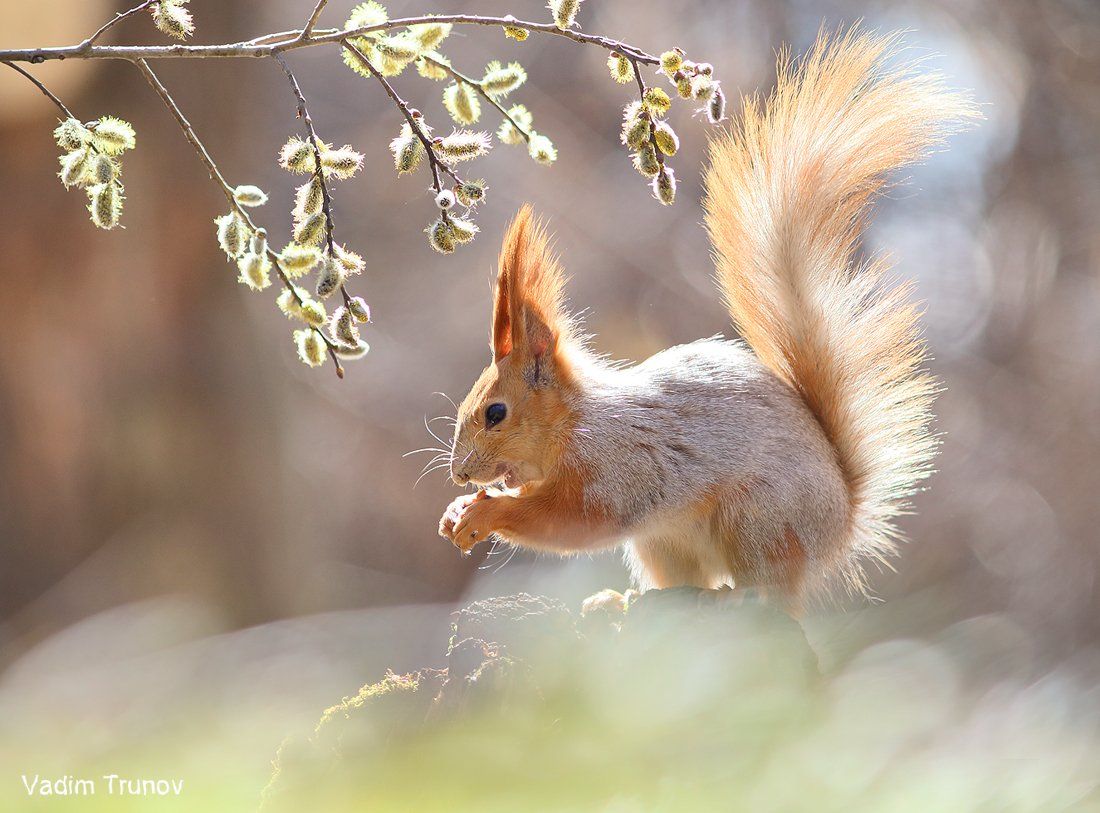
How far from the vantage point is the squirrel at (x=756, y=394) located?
0.93 m

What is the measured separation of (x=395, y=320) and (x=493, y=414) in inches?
71.9

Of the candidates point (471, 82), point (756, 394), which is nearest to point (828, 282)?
point (756, 394)

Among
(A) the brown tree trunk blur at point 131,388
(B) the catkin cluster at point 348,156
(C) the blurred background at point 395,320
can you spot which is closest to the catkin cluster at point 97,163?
(B) the catkin cluster at point 348,156

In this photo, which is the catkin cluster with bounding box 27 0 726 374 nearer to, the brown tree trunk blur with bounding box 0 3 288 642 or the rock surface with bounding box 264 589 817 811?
the rock surface with bounding box 264 589 817 811

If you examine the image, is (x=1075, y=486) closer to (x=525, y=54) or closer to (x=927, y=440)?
(x=927, y=440)

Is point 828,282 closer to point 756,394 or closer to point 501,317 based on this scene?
point 756,394

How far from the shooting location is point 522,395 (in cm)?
96

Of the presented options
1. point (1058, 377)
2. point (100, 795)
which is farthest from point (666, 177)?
point (1058, 377)

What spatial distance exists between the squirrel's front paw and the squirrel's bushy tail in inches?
13.8

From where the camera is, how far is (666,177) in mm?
626

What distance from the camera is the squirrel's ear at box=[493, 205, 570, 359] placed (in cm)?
89

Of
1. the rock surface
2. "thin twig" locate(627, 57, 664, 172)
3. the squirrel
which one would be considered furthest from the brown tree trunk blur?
"thin twig" locate(627, 57, 664, 172)

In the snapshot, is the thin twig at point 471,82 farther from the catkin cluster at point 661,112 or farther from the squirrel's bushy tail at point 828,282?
the squirrel's bushy tail at point 828,282

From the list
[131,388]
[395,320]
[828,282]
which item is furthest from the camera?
[395,320]
